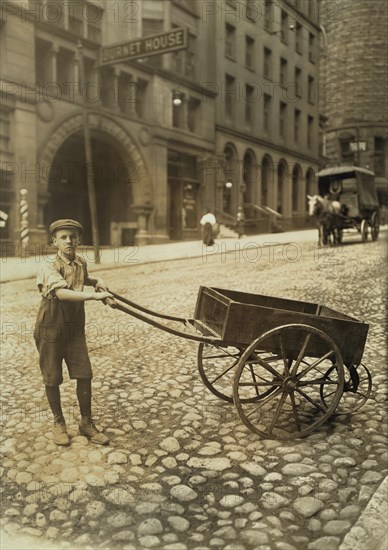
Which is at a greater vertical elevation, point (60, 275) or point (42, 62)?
point (42, 62)

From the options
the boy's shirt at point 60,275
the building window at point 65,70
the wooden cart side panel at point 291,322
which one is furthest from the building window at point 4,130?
the wooden cart side panel at point 291,322

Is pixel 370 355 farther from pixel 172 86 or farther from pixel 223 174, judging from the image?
pixel 172 86

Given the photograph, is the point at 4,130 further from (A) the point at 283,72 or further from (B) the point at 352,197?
(B) the point at 352,197

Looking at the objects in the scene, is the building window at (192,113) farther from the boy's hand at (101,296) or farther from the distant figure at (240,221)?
the boy's hand at (101,296)

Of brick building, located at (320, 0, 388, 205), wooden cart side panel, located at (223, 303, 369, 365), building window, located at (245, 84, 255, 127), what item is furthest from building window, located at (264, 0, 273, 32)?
wooden cart side panel, located at (223, 303, 369, 365)

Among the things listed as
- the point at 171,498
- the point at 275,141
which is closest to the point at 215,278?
the point at 275,141

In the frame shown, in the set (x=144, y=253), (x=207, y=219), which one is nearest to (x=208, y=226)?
(x=207, y=219)

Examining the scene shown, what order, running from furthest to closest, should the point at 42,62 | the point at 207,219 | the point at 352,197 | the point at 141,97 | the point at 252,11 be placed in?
the point at 352,197, the point at 252,11, the point at 207,219, the point at 141,97, the point at 42,62
